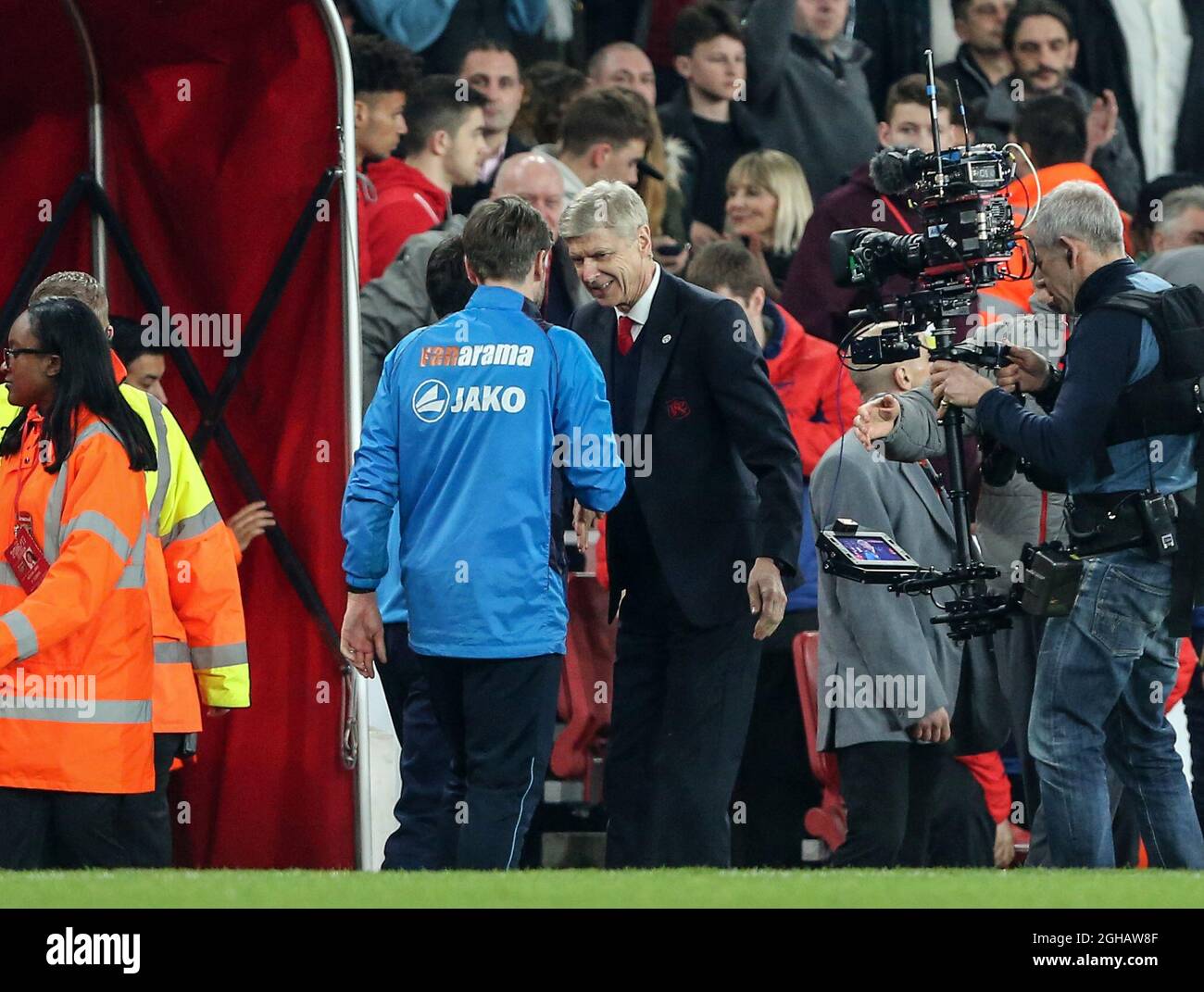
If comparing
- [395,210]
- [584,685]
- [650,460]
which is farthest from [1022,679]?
[395,210]

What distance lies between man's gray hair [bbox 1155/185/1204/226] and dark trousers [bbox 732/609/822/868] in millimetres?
2010

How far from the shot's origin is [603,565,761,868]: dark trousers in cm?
604

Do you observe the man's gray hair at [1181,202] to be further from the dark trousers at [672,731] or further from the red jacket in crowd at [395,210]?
the dark trousers at [672,731]

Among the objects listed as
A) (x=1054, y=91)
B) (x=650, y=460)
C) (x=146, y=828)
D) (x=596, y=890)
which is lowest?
(x=596, y=890)

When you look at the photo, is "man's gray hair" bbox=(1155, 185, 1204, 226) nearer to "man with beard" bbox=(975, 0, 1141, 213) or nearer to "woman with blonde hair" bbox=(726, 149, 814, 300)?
"man with beard" bbox=(975, 0, 1141, 213)

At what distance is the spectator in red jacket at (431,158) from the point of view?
7.84 meters

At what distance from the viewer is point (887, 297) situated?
7938mm

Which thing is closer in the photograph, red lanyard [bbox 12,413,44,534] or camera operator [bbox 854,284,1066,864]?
red lanyard [bbox 12,413,44,534]

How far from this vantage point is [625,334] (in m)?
6.27

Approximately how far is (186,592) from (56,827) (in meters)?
0.75

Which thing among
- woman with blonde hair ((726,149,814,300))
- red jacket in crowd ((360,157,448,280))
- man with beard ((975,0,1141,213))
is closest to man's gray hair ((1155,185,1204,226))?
man with beard ((975,0,1141,213))

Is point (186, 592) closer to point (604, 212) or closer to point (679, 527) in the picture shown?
point (679, 527)

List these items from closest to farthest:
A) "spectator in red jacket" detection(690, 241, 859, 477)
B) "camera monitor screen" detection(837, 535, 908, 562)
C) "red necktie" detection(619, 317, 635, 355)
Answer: "camera monitor screen" detection(837, 535, 908, 562), "red necktie" detection(619, 317, 635, 355), "spectator in red jacket" detection(690, 241, 859, 477)

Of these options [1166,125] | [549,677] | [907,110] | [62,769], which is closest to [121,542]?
[62,769]
